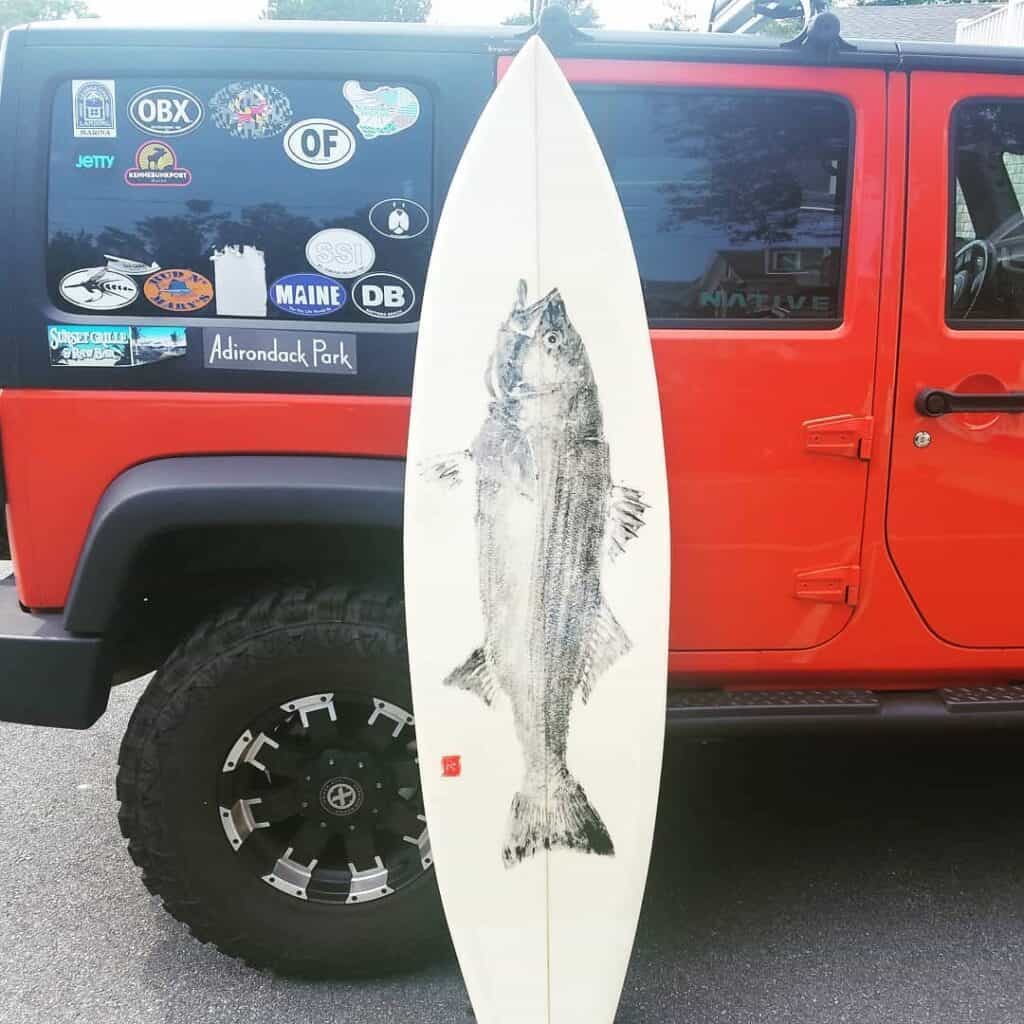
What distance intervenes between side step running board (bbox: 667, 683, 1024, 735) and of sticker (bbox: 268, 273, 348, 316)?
1.16 meters

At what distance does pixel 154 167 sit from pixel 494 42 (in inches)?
29.6

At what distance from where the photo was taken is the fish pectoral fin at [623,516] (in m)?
2.03

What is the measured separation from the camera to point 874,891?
251cm

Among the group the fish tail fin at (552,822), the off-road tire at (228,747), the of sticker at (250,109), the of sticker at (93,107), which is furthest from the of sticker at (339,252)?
the fish tail fin at (552,822)

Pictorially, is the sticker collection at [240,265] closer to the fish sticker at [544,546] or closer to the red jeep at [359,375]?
the red jeep at [359,375]

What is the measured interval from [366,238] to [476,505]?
0.61m

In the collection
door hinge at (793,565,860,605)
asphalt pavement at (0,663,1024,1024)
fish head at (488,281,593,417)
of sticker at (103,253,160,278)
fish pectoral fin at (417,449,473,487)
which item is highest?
of sticker at (103,253,160,278)

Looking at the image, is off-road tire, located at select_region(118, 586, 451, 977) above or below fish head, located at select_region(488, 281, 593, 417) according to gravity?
below

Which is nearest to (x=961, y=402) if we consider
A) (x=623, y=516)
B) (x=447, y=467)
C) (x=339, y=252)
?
(x=623, y=516)

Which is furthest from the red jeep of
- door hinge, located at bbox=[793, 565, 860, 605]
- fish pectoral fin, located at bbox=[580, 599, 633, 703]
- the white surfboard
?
fish pectoral fin, located at bbox=[580, 599, 633, 703]

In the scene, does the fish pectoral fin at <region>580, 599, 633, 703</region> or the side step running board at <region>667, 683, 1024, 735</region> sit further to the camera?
the side step running board at <region>667, 683, 1024, 735</region>

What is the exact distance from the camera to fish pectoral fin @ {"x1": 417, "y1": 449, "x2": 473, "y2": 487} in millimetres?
1968

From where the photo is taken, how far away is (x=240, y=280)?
2.03 m

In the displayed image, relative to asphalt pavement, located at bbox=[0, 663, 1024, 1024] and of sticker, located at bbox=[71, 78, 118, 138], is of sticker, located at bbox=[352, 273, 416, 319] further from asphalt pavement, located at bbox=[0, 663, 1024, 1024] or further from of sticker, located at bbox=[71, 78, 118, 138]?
asphalt pavement, located at bbox=[0, 663, 1024, 1024]
